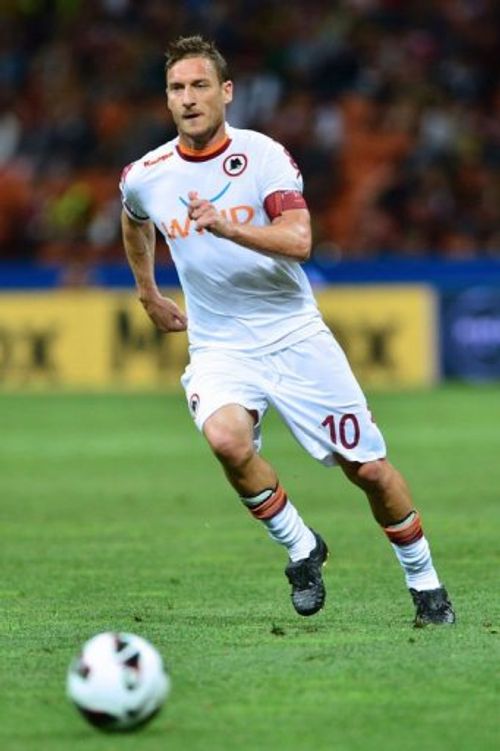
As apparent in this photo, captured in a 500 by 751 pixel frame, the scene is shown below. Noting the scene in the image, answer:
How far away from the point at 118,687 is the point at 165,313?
2.88 meters

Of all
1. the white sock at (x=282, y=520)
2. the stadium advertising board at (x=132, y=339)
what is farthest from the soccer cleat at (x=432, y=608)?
the stadium advertising board at (x=132, y=339)

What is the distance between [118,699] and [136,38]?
22361 millimetres

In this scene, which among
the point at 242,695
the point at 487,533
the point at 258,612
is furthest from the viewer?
the point at 487,533

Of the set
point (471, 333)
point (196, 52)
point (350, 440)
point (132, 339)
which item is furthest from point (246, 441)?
point (132, 339)

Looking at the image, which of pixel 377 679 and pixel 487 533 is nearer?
pixel 377 679

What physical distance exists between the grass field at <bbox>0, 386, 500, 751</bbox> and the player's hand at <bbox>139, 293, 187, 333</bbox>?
1.19m

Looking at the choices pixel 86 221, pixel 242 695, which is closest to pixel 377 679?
pixel 242 695

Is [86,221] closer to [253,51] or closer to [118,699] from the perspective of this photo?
[253,51]

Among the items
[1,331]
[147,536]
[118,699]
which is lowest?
[1,331]

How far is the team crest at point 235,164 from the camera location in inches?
299

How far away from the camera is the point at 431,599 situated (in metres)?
7.54

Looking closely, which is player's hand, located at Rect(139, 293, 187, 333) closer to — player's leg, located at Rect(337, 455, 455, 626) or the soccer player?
the soccer player

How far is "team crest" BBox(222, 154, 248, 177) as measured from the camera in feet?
24.9

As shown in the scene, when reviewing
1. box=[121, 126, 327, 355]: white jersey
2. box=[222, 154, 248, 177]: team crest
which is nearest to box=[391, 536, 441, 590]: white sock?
box=[121, 126, 327, 355]: white jersey
